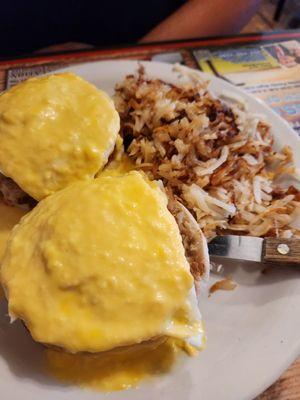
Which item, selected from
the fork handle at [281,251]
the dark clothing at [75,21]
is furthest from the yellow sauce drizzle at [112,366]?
the dark clothing at [75,21]

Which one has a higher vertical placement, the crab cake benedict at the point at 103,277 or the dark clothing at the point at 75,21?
the dark clothing at the point at 75,21

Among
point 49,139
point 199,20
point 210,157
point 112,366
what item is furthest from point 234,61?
Answer: point 112,366

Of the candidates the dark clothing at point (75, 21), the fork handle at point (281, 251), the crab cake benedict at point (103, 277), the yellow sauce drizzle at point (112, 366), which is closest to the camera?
the crab cake benedict at point (103, 277)

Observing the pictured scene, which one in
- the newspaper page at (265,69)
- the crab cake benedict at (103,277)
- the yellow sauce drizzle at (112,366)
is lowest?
the yellow sauce drizzle at (112,366)

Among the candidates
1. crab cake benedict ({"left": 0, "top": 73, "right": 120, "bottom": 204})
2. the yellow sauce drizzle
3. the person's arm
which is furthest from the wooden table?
the person's arm

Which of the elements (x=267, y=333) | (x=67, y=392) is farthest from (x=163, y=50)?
(x=67, y=392)

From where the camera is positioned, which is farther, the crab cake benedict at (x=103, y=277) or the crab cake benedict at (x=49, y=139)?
the crab cake benedict at (x=49, y=139)

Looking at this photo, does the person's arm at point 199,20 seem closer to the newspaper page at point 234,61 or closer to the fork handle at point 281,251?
the newspaper page at point 234,61

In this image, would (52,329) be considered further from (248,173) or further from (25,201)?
(248,173)
